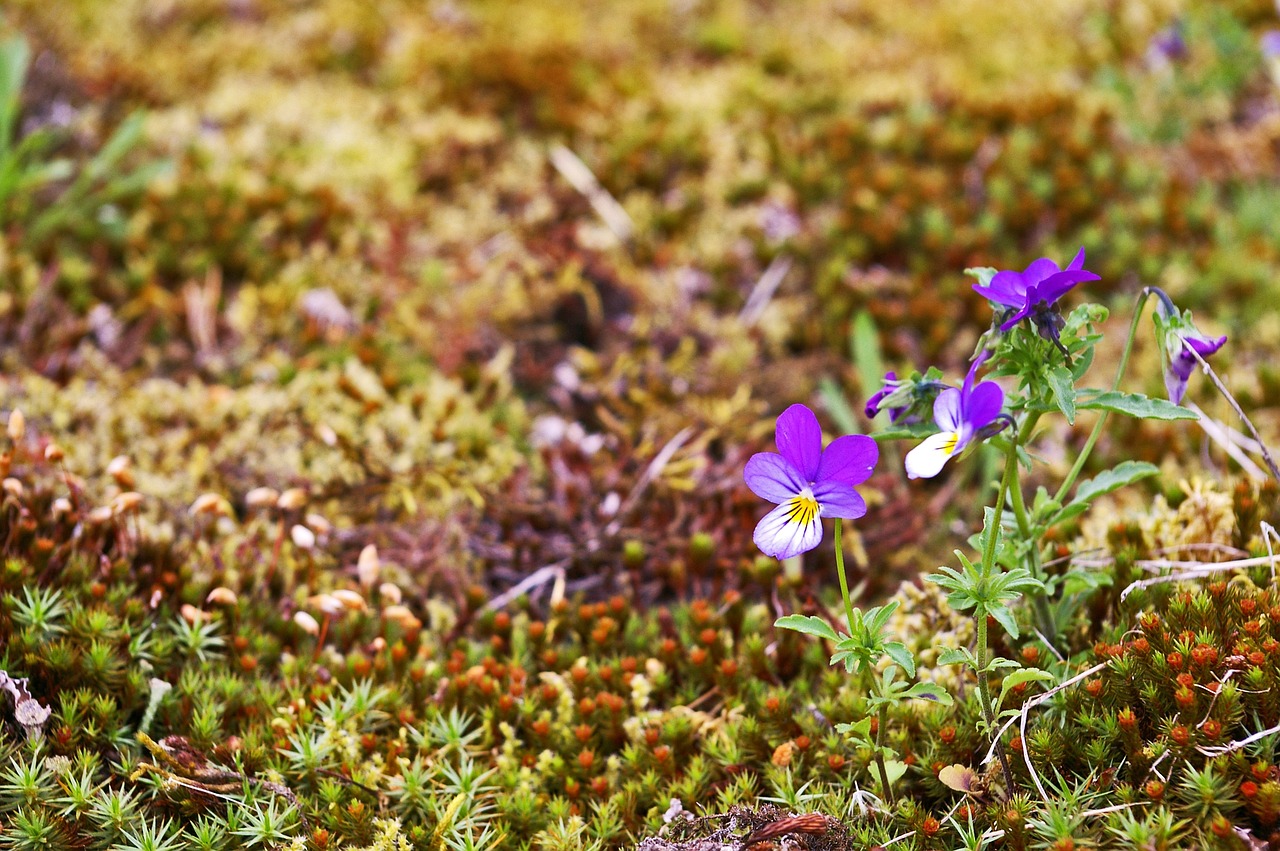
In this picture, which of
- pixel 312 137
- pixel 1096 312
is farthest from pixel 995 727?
pixel 312 137

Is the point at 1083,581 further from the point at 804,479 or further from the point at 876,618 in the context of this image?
the point at 804,479

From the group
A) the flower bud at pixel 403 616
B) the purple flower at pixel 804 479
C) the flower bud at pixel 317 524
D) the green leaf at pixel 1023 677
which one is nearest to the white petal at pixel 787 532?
the purple flower at pixel 804 479

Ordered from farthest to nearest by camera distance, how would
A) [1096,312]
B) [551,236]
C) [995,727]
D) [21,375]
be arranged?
[551,236], [21,375], [995,727], [1096,312]

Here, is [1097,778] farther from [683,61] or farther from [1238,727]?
A: [683,61]

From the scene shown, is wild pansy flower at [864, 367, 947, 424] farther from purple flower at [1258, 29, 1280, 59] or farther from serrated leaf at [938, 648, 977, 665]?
purple flower at [1258, 29, 1280, 59]

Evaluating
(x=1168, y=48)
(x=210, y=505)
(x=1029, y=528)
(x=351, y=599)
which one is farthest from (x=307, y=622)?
(x=1168, y=48)

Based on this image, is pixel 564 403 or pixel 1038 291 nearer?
pixel 1038 291
